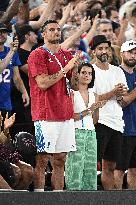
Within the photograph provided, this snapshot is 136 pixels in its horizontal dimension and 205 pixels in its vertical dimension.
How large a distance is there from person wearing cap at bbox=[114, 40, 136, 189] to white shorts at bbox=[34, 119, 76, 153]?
4.66ft

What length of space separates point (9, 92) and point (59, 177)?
1.68 metres

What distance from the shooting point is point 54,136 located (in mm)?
10172

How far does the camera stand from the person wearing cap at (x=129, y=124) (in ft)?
37.9

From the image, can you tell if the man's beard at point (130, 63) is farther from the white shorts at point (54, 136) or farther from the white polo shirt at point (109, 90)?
the white shorts at point (54, 136)

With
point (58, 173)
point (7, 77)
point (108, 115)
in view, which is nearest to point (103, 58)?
point (108, 115)

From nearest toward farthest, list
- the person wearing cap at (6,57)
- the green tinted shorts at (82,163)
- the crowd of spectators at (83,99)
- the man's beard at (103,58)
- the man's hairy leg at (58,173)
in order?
the man's hairy leg at (58,173) → the crowd of spectators at (83,99) → the green tinted shorts at (82,163) → the person wearing cap at (6,57) → the man's beard at (103,58)

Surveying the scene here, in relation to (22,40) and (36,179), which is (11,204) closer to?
(36,179)

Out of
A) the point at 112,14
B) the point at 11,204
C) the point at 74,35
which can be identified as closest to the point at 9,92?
the point at 74,35

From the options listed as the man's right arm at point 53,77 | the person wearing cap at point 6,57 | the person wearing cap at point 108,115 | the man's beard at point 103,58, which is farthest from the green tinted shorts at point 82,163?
the person wearing cap at point 6,57

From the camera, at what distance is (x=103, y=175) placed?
1144 cm

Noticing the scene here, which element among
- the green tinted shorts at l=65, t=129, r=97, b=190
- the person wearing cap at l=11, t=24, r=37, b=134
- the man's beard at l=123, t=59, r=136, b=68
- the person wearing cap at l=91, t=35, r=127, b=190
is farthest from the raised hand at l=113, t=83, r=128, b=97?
the person wearing cap at l=11, t=24, r=37, b=134

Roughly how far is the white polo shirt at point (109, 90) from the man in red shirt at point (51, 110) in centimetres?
112

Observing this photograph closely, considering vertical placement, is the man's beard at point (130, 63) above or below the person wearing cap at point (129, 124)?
above

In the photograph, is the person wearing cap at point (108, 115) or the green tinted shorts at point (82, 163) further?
the person wearing cap at point (108, 115)
